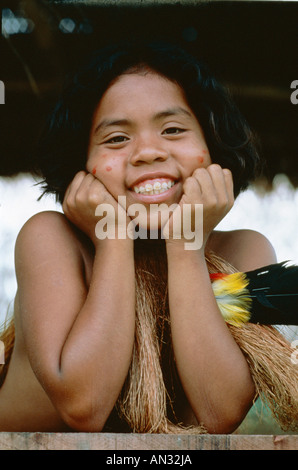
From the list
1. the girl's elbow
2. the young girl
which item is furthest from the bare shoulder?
the girl's elbow

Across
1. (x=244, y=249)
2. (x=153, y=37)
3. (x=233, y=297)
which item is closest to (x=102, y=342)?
(x=233, y=297)

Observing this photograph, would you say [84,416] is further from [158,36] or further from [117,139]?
[158,36]

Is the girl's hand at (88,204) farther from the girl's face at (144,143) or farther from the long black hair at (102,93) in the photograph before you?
the long black hair at (102,93)

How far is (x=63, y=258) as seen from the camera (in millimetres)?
1530

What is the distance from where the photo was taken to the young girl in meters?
1.39

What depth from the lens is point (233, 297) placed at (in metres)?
1.61

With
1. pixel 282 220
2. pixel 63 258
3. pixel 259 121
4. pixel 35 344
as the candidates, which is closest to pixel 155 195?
pixel 63 258

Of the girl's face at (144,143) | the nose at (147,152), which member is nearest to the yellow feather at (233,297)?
the girl's face at (144,143)

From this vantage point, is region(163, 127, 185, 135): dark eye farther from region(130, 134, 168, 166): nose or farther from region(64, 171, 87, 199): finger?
region(64, 171, 87, 199): finger

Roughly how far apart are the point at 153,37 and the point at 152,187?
70 cm

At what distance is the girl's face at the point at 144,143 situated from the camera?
5.24 feet
